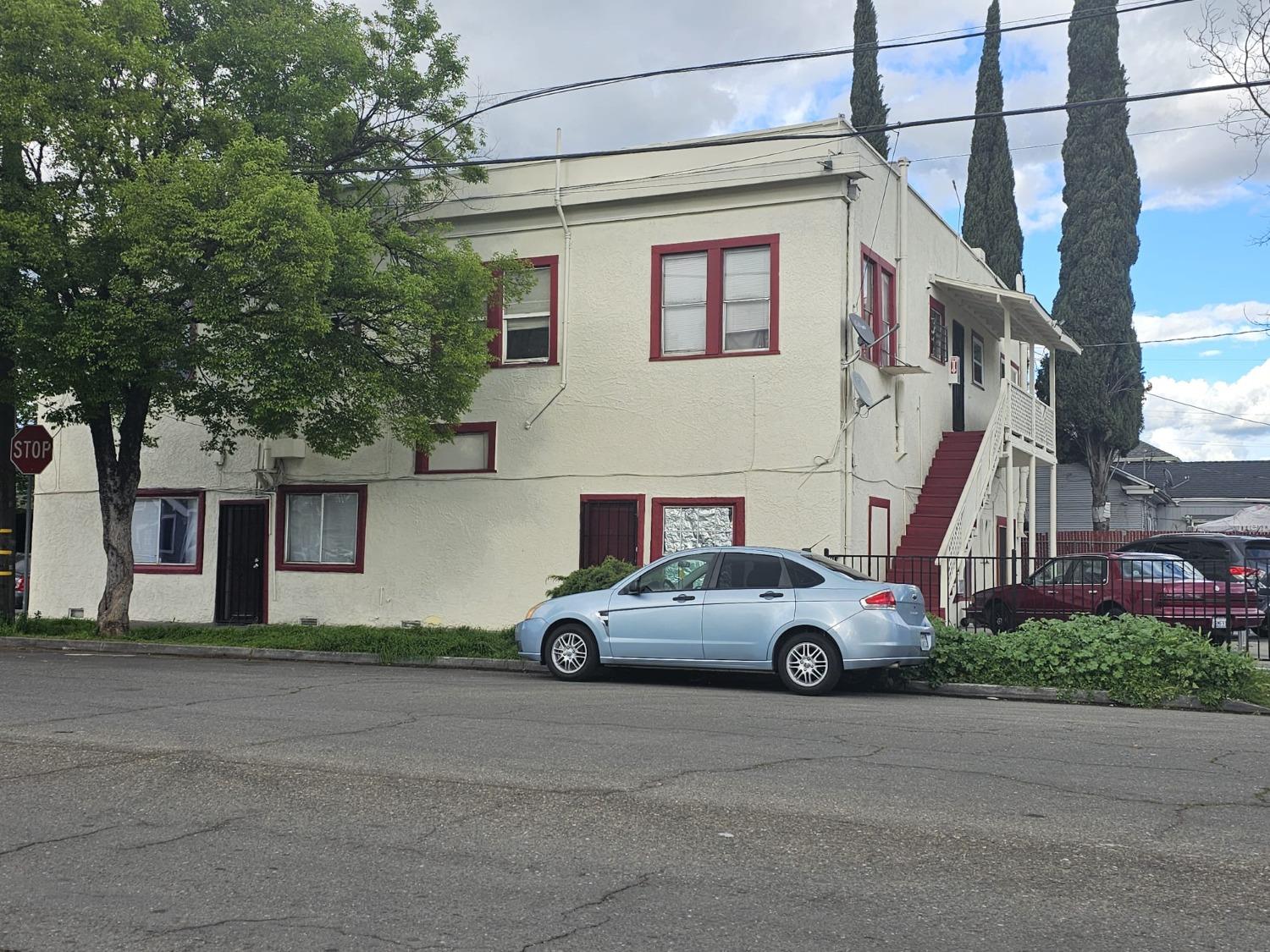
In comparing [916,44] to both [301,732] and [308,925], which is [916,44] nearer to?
[301,732]

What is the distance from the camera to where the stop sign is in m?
19.2

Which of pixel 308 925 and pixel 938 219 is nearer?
pixel 308 925

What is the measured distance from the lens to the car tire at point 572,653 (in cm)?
1362

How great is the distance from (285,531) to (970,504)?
1195 centimetres

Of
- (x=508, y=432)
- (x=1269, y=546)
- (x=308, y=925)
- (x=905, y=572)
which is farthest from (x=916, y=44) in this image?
(x=308, y=925)

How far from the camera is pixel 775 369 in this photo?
18312 millimetres

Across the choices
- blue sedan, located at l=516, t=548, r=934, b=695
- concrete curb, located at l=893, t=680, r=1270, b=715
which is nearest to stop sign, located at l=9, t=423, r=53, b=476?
blue sedan, located at l=516, t=548, r=934, b=695

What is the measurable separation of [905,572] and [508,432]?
6771 millimetres

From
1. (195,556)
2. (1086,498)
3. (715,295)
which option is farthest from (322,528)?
(1086,498)

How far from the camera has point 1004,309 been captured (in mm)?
22234

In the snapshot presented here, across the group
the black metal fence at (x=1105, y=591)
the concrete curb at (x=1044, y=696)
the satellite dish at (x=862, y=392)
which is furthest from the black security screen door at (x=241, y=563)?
the concrete curb at (x=1044, y=696)

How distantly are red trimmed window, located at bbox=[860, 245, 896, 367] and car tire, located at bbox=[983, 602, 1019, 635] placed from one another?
4.29 metres

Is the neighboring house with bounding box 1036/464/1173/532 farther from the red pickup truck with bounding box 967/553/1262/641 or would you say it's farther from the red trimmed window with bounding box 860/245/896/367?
the red pickup truck with bounding box 967/553/1262/641

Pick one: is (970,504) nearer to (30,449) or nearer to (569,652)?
(569,652)
